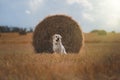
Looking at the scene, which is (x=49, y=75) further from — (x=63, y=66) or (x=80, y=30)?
(x=80, y=30)

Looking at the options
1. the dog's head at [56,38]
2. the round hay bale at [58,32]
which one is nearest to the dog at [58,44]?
the dog's head at [56,38]

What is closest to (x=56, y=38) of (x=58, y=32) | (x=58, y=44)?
(x=58, y=44)

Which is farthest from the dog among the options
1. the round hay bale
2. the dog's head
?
the round hay bale

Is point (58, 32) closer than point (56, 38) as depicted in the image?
No

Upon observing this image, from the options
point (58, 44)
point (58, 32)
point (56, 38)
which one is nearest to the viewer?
point (58, 44)

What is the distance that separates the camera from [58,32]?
14.0 metres

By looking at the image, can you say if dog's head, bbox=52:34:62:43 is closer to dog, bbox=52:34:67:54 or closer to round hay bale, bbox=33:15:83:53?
dog, bbox=52:34:67:54

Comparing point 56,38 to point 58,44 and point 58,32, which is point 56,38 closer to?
point 58,44

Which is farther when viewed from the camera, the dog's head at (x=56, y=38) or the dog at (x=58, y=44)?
the dog's head at (x=56, y=38)

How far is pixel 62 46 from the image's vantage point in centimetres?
1329

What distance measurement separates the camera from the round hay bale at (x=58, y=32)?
45.5ft

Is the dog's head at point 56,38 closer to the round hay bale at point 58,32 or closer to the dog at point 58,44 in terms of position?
the dog at point 58,44

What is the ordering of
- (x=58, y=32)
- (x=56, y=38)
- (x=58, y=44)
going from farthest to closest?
(x=58, y=32), (x=56, y=38), (x=58, y=44)

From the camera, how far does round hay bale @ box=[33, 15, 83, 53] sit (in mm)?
13883
